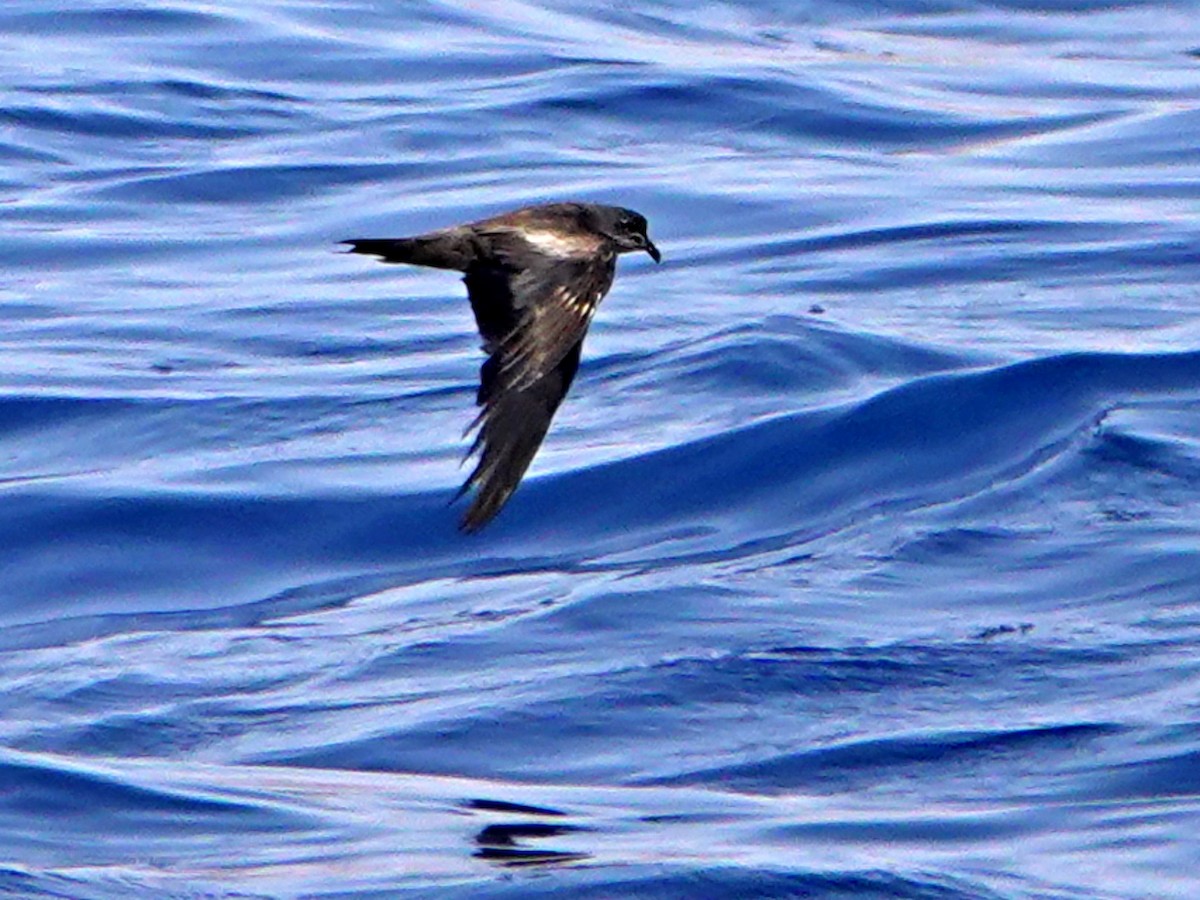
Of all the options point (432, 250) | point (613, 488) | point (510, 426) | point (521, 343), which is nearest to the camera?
point (510, 426)

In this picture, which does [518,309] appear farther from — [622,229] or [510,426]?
[622,229]

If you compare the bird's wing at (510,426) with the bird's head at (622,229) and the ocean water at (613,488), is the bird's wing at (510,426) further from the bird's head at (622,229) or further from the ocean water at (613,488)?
the ocean water at (613,488)

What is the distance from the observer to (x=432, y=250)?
7.25m

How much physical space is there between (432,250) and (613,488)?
16.1 ft

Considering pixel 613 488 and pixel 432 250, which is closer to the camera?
pixel 432 250

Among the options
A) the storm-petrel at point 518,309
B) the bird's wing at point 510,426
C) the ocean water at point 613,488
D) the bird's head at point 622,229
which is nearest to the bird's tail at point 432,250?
the storm-petrel at point 518,309

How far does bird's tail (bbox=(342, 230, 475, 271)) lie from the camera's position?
7.01 m

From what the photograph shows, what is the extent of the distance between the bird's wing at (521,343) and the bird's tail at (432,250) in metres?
0.05

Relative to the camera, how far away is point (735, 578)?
11406 millimetres

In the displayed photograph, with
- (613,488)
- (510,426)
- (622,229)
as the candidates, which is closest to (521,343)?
(510,426)

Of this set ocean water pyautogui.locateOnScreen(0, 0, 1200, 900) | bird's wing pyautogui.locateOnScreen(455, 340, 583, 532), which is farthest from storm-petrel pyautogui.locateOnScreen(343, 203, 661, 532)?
ocean water pyautogui.locateOnScreen(0, 0, 1200, 900)

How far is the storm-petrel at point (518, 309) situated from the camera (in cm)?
692

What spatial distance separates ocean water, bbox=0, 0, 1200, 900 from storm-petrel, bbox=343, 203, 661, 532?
5.39 feet

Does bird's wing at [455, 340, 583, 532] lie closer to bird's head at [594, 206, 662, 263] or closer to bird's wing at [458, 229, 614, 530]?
bird's wing at [458, 229, 614, 530]
